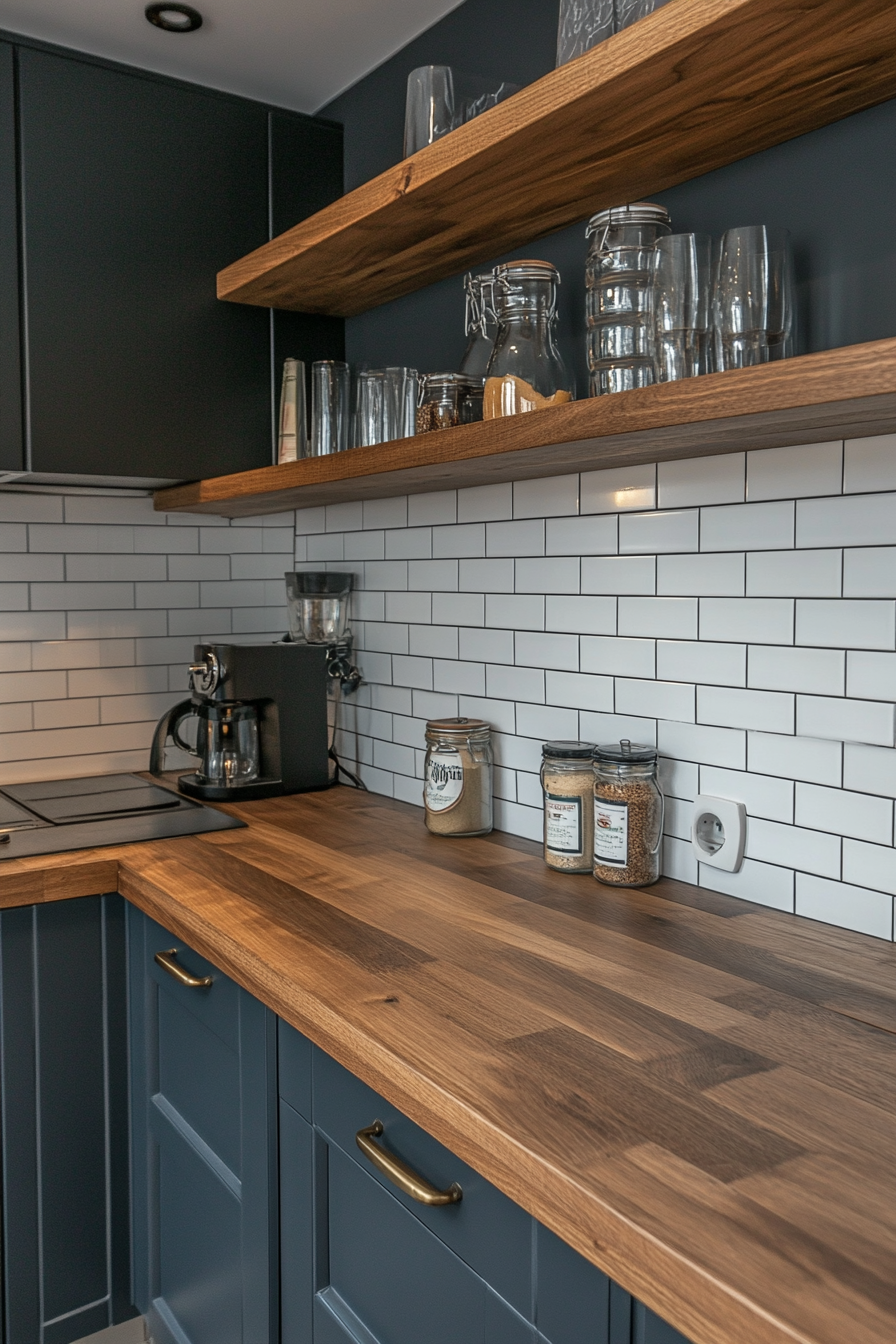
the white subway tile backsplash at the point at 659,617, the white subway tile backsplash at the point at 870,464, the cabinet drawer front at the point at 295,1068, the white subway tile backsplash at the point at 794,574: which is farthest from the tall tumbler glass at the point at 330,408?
the cabinet drawer front at the point at 295,1068

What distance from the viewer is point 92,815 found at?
1954 mm

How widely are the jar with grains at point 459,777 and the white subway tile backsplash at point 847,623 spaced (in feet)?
2.17

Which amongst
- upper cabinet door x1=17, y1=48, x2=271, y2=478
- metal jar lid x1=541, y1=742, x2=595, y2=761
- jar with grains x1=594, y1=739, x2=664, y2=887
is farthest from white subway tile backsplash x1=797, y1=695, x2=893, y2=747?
upper cabinet door x1=17, y1=48, x2=271, y2=478

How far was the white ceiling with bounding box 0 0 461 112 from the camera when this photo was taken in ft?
Result: 6.13

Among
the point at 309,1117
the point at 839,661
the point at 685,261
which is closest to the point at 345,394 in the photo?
the point at 685,261

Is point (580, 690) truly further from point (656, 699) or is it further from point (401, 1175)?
point (401, 1175)

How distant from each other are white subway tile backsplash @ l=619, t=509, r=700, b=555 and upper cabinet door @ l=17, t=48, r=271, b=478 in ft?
3.12

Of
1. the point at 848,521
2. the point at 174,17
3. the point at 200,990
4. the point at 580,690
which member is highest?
the point at 174,17

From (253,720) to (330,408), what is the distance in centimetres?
65

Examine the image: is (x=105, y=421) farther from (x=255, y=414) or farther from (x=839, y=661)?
(x=839, y=661)

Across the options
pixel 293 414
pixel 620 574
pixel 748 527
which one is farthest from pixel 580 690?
pixel 293 414

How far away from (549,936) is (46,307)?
1469 mm

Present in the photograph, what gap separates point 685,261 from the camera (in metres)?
1.20

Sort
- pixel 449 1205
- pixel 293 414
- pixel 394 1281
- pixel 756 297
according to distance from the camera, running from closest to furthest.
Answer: pixel 449 1205 < pixel 394 1281 < pixel 756 297 < pixel 293 414
